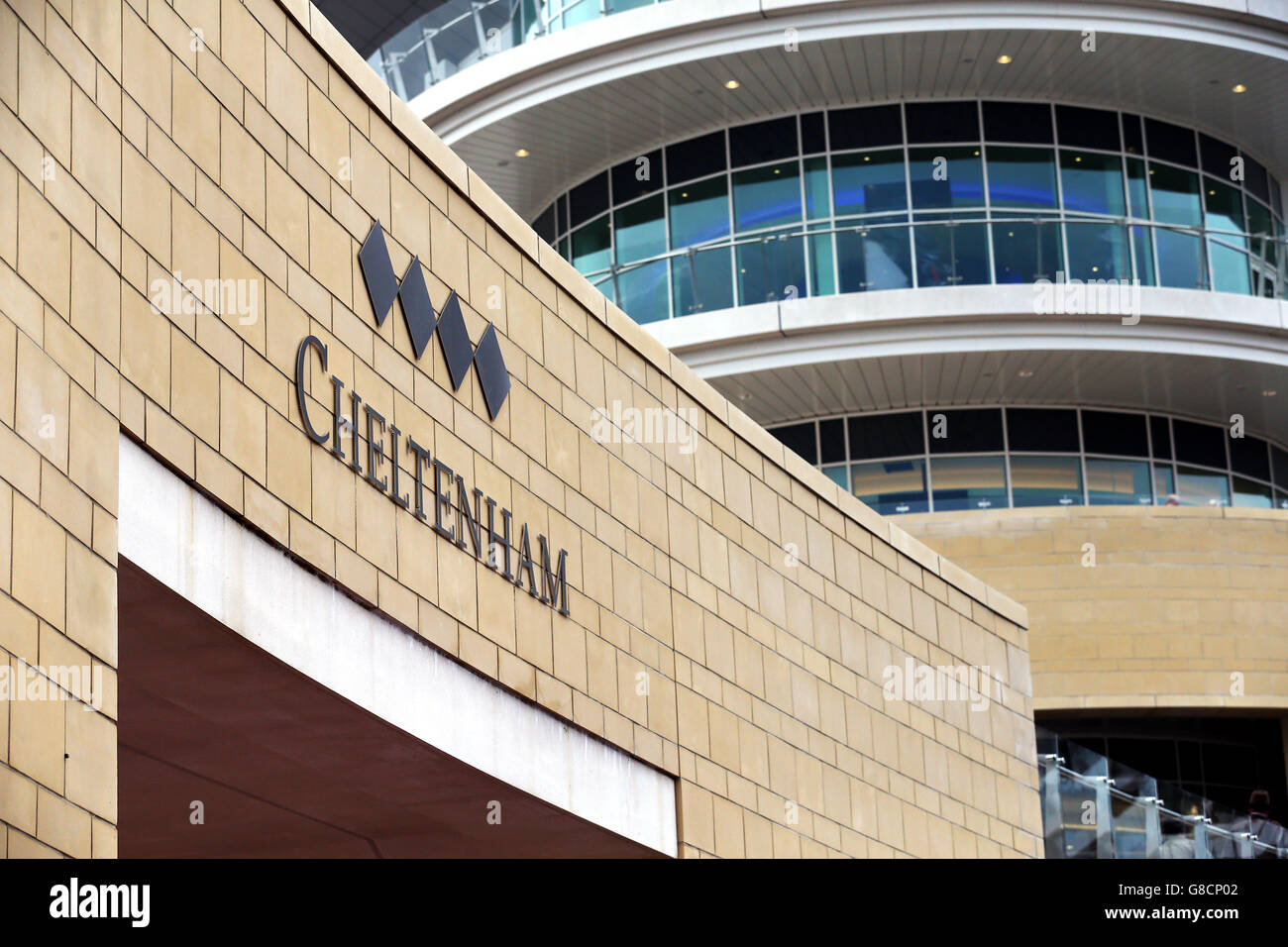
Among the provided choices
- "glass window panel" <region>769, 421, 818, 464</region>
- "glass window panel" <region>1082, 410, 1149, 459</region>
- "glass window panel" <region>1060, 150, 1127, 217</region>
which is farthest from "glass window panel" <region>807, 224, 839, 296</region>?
"glass window panel" <region>1082, 410, 1149, 459</region>

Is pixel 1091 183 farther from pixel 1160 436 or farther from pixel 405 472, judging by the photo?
pixel 405 472

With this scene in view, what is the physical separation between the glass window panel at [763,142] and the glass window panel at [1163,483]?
282 inches

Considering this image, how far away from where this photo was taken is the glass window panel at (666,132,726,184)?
27781 mm

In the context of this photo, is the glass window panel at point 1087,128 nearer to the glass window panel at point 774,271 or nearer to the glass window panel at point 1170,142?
the glass window panel at point 1170,142

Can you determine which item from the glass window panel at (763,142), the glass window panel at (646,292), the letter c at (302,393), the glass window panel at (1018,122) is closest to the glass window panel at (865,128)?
the glass window panel at (763,142)

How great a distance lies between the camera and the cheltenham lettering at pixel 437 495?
9.45m

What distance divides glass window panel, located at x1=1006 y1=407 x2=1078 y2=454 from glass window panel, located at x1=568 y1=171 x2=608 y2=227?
700cm

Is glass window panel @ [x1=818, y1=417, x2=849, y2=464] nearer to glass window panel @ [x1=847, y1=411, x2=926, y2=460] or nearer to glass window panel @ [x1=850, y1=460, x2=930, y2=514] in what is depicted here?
glass window panel @ [x1=847, y1=411, x2=926, y2=460]

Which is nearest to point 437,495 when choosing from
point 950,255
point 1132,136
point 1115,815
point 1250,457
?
point 1115,815

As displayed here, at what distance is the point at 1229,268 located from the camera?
27406 mm

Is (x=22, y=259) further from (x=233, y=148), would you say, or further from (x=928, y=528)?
(x=928, y=528)
